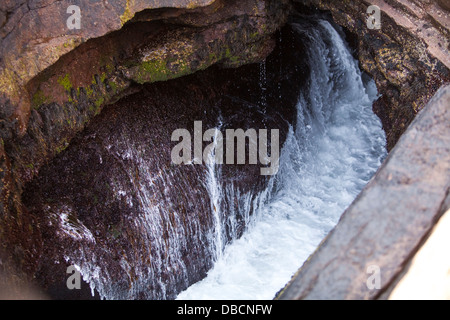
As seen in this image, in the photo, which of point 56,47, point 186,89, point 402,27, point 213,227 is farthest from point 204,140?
point 402,27

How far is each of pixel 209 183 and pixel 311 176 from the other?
1.22m

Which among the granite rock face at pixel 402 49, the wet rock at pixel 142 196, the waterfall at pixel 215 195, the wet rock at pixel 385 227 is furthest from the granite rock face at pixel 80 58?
the wet rock at pixel 385 227

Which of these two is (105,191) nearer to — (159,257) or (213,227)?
(159,257)

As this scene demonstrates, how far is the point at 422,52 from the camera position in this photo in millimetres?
3346

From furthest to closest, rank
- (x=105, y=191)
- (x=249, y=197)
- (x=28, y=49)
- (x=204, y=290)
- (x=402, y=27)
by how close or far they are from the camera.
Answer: (x=249, y=197) → (x=204, y=290) → (x=105, y=191) → (x=402, y=27) → (x=28, y=49)

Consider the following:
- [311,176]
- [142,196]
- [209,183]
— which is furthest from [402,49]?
[142,196]

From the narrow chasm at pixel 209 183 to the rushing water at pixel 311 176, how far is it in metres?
0.01

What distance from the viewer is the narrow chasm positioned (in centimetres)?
386

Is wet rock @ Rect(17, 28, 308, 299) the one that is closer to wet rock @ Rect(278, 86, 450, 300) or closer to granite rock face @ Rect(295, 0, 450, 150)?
granite rock face @ Rect(295, 0, 450, 150)

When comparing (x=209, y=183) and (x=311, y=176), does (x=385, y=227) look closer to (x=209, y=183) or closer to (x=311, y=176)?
(x=209, y=183)

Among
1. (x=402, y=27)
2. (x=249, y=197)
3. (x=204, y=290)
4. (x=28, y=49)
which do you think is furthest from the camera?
(x=249, y=197)

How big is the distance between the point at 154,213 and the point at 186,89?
117cm

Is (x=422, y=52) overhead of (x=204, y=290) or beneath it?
overhead

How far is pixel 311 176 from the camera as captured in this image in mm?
5012
